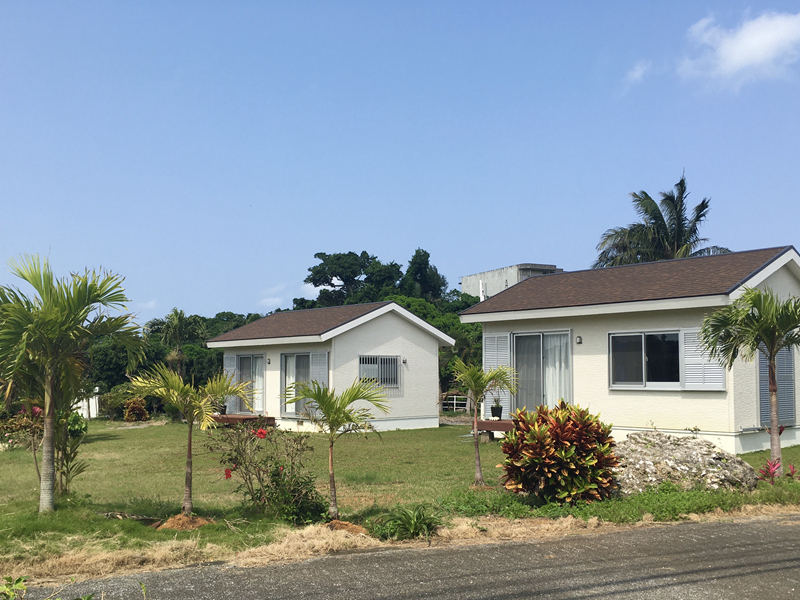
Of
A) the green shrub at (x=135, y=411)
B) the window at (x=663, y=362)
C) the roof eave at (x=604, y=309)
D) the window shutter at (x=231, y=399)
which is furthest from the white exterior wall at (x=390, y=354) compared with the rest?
the window at (x=663, y=362)

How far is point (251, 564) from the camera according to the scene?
6.72 metres

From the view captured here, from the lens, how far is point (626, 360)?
53.6 ft

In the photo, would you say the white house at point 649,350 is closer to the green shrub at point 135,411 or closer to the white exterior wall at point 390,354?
the white exterior wall at point 390,354

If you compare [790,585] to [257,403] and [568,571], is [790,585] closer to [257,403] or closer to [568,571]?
[568,571]

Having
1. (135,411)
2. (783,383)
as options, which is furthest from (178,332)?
(783,383)

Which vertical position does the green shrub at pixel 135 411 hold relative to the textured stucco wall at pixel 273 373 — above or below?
below

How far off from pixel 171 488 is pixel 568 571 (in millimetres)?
7103

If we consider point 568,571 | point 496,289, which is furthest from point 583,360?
point 496,289

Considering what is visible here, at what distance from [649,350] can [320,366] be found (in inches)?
413

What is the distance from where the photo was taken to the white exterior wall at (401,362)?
22453 mm

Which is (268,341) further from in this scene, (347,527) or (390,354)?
(347,527)

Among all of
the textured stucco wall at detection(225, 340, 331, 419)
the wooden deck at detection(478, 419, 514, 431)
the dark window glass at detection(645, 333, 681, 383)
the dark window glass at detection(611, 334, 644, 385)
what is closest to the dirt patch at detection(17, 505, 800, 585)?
the dark window glass at detection(645, 333, 681, 383)

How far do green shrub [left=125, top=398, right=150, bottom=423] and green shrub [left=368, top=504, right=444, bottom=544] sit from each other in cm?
2194

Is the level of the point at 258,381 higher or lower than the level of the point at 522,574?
higher
